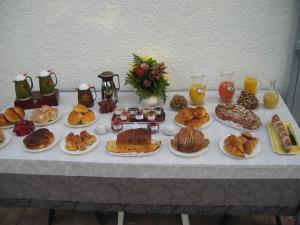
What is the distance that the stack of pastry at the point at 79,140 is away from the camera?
4.02 feet

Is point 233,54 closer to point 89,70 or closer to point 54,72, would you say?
point 89,70

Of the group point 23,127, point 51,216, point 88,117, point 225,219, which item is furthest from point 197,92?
point 51,216

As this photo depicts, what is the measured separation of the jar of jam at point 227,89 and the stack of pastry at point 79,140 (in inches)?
28.1

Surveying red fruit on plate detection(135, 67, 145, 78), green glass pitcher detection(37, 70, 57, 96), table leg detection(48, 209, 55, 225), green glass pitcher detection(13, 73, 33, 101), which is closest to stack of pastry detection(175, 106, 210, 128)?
red fruit on plate detection(135, 67, 145, 78)

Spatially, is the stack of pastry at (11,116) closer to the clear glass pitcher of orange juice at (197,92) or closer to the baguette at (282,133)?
the clear glass pitcher of orange juice at (197,92)

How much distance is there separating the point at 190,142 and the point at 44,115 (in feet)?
2.46

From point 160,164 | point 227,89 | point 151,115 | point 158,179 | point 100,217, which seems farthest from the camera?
point 100,217

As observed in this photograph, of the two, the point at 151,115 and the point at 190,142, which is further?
the point at 151,115

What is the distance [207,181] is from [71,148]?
61 centimetres

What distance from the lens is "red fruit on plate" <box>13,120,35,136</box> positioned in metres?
1.35

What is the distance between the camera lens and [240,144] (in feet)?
3.82

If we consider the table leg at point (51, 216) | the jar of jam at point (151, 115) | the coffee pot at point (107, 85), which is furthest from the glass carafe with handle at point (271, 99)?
the table leg at point (51, 216)

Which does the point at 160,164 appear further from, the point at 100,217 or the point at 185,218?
the point at 100,217

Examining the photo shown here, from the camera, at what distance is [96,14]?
4.98 feet
